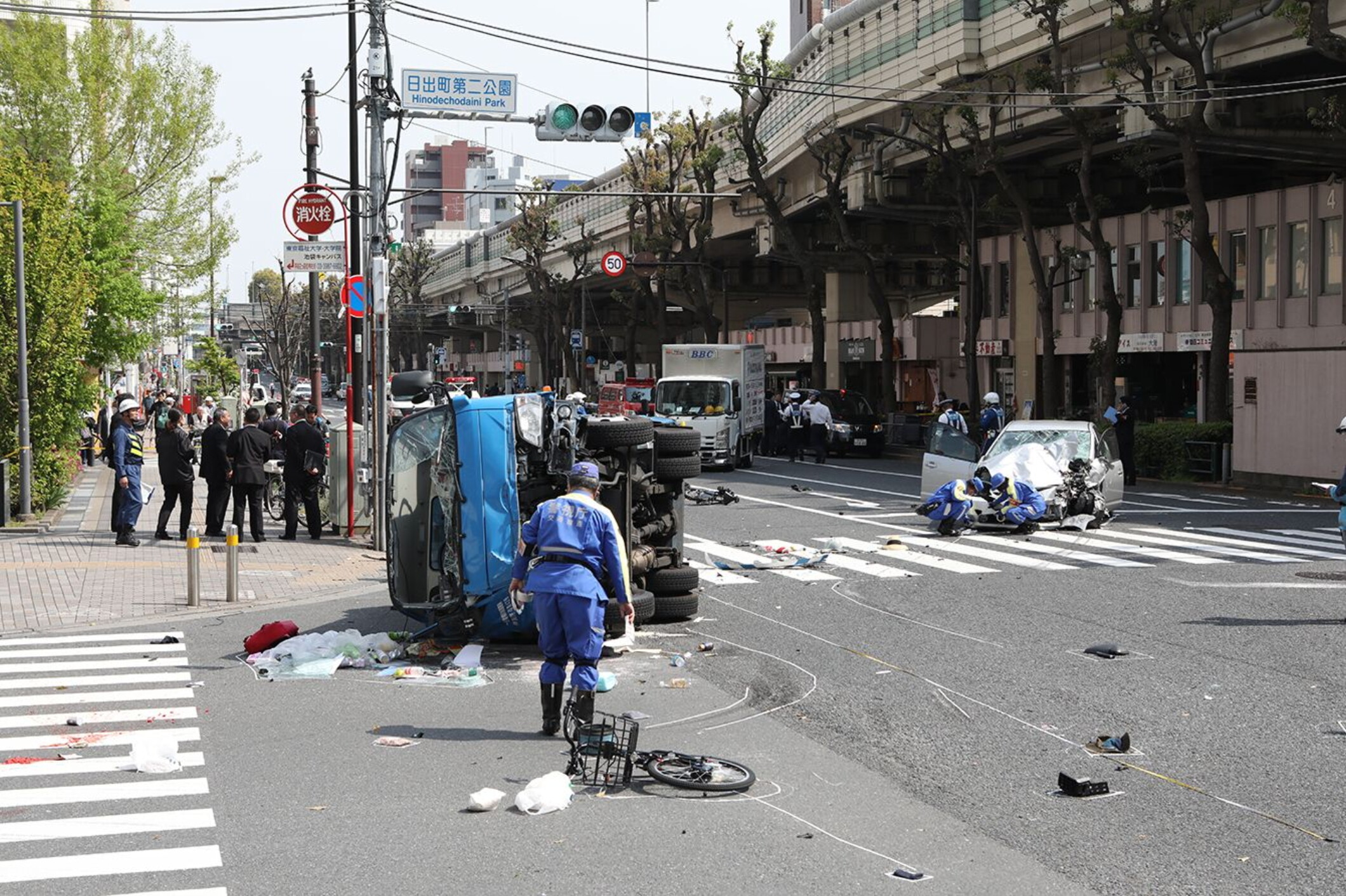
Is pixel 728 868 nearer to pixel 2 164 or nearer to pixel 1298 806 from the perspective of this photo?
pixel 1298 806

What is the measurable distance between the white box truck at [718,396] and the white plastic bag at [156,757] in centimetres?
2737

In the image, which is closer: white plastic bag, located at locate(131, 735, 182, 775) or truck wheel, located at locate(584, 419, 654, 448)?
white plastic bag, located at locate(131, 735, 182, 775)

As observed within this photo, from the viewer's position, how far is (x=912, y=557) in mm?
19141

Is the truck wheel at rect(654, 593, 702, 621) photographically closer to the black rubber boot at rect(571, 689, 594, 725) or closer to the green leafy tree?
the black rubber boot at rect(571, 689, 594, 725)

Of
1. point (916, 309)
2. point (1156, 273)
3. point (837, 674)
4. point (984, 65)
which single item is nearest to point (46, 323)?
point (837, 674)

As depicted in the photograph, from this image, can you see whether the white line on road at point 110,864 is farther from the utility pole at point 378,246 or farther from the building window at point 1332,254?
the building window at point 1332,254

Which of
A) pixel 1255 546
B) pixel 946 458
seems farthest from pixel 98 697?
pixel 946 458

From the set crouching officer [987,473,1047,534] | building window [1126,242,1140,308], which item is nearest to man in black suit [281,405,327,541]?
crouching officer [987,473,1047,534]

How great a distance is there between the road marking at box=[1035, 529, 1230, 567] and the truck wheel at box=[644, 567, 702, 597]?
708 centimetres

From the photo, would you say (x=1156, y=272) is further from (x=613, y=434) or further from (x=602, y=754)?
(x=602, y=754)

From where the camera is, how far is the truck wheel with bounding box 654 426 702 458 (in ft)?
46.3

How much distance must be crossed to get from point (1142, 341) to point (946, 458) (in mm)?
23228

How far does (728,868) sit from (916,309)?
207 ft

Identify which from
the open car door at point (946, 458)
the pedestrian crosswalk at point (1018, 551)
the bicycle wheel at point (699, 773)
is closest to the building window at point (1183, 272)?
the open car door at point (946, 458)
